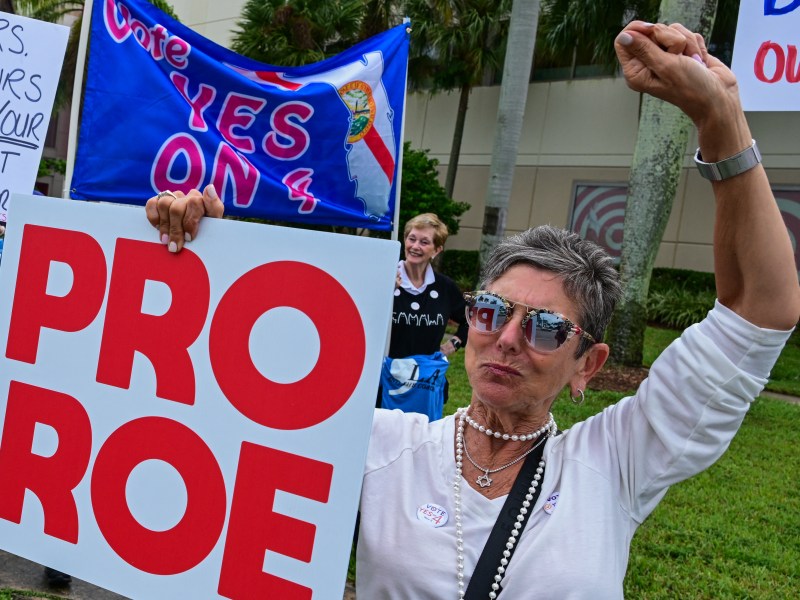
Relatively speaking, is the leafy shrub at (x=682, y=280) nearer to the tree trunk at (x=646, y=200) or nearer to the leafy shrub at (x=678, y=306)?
the leafy shrub at (x=678, y=306)

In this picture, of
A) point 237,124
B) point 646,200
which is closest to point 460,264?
point 646,200

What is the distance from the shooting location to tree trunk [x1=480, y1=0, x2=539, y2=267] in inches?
380

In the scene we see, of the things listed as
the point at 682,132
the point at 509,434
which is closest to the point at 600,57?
the point at 682,132

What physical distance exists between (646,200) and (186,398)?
8294mm

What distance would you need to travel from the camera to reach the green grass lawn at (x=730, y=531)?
14.2 feet

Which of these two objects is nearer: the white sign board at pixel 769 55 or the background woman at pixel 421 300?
the white sign board at pixel 769 55

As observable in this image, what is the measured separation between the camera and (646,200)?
9.30 m

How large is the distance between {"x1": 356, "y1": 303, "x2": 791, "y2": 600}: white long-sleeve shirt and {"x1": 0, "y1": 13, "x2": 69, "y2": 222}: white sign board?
3.93 metres

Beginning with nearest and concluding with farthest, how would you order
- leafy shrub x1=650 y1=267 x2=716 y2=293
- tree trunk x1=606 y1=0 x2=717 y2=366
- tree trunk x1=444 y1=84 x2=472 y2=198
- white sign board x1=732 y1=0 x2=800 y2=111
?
white sign board x1=732 y1=0 x2=800 y2=111 < tree trunk x1=606 y1=0 x2=717 y2=366 < leafy shrub x1=650 y1=267 x2=716 y2=293 < tree trunk x1=444 y1=84 x2=472 y2=198

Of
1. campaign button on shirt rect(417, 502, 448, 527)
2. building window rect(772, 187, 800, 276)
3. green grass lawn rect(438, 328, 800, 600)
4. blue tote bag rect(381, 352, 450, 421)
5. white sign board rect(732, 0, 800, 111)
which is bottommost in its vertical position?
green grass lawn rect(438, 328, 800, 600)

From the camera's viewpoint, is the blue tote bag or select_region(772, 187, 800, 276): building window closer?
the blue tote bag

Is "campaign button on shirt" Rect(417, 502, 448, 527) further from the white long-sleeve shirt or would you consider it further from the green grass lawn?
the green grass lawn

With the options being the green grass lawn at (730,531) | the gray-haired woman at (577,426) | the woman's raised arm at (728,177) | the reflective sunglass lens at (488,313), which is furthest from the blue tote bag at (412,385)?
the woman's raised arm at (728,177)

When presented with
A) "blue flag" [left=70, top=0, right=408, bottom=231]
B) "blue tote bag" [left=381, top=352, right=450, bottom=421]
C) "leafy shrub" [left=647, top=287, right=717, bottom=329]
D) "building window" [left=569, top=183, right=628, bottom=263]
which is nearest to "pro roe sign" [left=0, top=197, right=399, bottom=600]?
"blue flag" [left=70, top=0, right=408, bottom=231]
